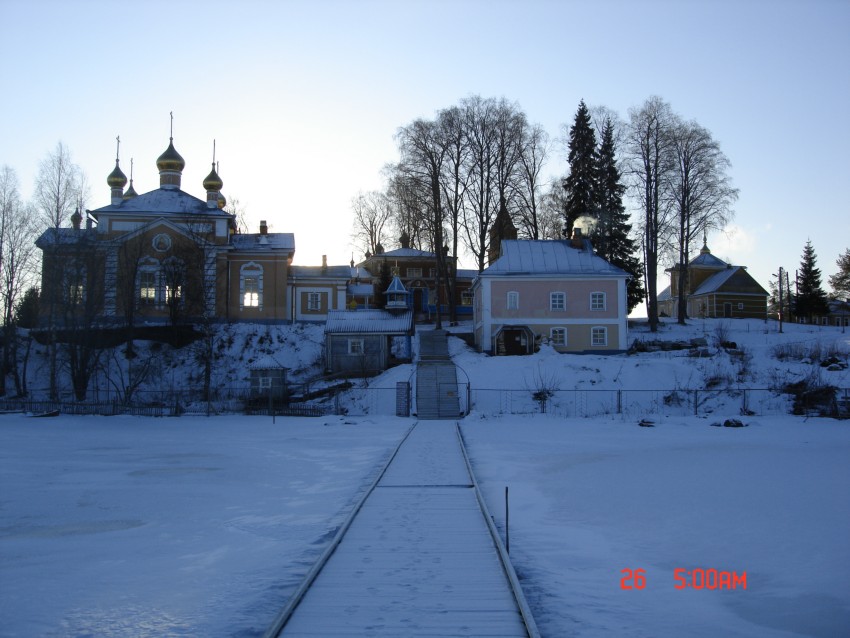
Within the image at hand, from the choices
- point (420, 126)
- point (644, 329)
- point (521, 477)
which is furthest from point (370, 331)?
point (521, 477)

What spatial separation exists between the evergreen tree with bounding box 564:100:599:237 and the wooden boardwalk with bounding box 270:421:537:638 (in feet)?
123

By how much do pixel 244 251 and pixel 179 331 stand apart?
22.4ft

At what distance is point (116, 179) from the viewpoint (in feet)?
165

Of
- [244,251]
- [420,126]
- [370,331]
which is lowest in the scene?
[370,331]

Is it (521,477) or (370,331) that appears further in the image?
(370,331)

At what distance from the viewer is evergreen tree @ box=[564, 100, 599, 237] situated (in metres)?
47.1

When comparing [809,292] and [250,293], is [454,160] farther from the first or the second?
[809,292]

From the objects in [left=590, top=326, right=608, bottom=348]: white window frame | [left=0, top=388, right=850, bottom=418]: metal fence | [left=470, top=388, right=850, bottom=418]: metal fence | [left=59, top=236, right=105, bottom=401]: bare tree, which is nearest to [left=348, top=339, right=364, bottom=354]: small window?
[left=0, top=388, right=850, bottom=418]: metal fence

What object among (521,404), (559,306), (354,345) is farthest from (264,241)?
(521,404)

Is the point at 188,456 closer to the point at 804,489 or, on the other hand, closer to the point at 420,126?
the point at 804,489

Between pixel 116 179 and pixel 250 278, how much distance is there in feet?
44.5

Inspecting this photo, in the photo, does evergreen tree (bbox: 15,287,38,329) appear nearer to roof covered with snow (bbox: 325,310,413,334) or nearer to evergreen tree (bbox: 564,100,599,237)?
roof covered with snow (bbox: 325,310,413,334)

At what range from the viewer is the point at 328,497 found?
42.2 ft

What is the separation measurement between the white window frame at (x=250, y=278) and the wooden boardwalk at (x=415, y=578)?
34338 mm
